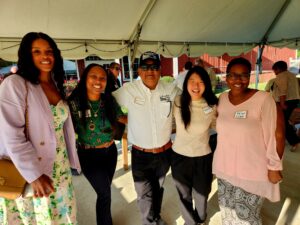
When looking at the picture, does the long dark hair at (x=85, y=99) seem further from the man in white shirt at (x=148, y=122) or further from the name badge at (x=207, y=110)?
the name badge at (x=207, y=110)

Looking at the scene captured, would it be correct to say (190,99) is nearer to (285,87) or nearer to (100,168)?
(100,168)

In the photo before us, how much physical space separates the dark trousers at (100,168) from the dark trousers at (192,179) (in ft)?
1.98

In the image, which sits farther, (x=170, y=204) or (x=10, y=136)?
(x=170, y=204)

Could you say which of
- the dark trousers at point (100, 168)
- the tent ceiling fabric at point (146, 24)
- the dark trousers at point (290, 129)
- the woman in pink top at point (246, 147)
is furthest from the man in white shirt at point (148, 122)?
the dark trousers at point (290, 129)

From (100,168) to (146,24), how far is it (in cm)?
364

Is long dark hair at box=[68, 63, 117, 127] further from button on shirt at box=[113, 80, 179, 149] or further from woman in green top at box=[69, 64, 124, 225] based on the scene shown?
button on shirt at box=[113, 80, 179, 149]

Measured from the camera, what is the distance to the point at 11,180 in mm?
1211

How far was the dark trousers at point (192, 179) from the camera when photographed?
6.07 feet

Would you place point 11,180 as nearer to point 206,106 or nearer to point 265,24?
point 206,106

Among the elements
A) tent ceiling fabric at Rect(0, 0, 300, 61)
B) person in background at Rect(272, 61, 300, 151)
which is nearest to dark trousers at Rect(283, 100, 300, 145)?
person in background at Rect(272, 61, 300, 151)

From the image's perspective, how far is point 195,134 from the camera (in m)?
1.80

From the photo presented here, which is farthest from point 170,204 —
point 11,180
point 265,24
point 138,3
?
point 265,24

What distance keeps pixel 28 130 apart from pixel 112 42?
4.02m

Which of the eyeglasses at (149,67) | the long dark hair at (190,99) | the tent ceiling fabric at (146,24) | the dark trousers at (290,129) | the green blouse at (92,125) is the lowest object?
the dark trousers at (290,129)
